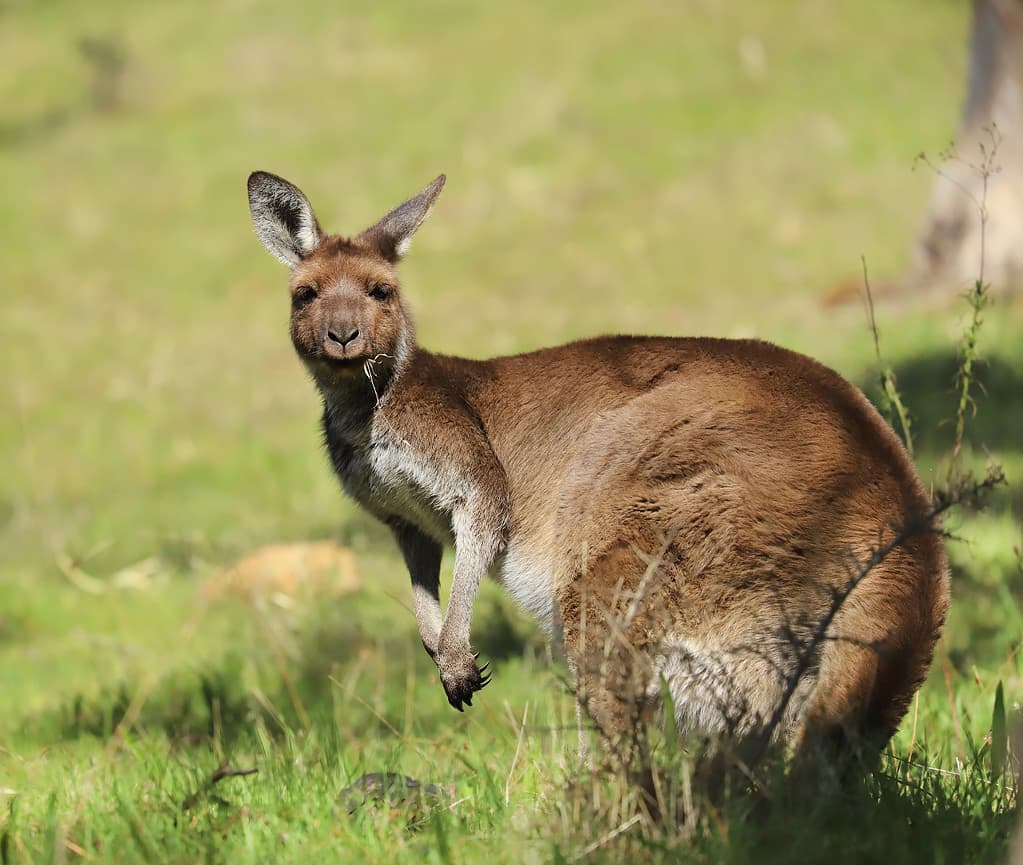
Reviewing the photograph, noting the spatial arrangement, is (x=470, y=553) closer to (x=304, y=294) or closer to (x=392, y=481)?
(x=392, y=481)

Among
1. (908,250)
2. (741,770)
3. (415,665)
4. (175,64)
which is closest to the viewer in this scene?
(741,770)

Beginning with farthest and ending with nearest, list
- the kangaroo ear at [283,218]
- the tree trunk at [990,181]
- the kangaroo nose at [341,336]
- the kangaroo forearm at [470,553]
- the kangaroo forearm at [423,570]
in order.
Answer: the tree trunk at [990,181] < the kangaroo ear at [283,218] < the kangaroo forearm at [423,570] < the kangaroo nose at [341,336] < the kangaroo forearm at [470,553]

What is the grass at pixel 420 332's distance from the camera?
10.8 ft

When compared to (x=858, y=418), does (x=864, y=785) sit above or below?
below

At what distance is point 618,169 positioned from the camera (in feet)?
57.1

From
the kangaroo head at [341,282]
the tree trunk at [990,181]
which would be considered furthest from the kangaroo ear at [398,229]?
the tree trunk at [990,181]

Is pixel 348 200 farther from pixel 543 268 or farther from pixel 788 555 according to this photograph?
pixel 788 555

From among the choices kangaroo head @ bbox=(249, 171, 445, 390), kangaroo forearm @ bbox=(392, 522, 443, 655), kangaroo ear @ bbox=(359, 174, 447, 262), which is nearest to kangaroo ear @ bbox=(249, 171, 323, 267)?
kangaroo head @ bbox=(249, 171, 445, 390)

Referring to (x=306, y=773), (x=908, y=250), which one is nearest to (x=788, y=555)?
(x=306, y=773)

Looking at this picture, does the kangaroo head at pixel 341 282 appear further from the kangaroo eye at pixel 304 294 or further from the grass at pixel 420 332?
the grass at pixel 420 332

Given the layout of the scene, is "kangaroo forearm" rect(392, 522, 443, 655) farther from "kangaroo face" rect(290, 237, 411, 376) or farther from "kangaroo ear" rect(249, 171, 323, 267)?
"kangaroo ear" rect(249, 171, 323, 267)

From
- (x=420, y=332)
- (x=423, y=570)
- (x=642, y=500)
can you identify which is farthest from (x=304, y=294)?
(x=420, y=332)

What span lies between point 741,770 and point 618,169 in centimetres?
1509

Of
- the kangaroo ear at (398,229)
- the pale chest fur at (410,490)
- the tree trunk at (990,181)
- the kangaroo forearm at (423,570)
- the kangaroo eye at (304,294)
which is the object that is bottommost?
the kangaroo forearm at (423,570)
